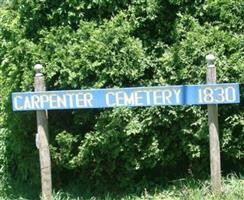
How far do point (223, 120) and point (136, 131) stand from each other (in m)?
0.87

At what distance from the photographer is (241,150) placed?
560 cm

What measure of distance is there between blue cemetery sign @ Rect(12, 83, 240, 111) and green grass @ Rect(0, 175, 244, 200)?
867 millimetres

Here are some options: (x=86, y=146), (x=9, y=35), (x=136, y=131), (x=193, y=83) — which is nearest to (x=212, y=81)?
(x=193, y=83)

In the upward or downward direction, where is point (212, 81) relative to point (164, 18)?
downward

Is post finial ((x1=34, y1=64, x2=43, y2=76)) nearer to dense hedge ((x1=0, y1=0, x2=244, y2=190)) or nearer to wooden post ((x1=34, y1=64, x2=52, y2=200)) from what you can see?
wooden post ((x1=34, y1=64, x2=52, y2=200))

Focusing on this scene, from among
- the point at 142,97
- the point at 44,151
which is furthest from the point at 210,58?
the point at 44,151

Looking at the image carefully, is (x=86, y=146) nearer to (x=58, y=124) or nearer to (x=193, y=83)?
(x=58, y=124)

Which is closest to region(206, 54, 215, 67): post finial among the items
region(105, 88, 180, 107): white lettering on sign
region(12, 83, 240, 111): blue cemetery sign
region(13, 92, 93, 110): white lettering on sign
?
region(12, 83, 240, 111): blue cemetery sign

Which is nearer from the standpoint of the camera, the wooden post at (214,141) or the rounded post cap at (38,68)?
the wooden post at (214,141)

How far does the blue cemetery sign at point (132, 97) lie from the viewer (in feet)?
16.1

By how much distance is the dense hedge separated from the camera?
5414 mm

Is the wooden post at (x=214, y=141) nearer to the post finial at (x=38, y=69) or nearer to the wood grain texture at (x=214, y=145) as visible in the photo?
the wood grain texture at (x=214, y=145)

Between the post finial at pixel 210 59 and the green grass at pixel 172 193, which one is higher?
the post finial at pixel 210 59

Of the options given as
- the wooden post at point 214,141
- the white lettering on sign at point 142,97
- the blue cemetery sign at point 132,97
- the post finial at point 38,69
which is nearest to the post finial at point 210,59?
the wooden post at point 214,141
